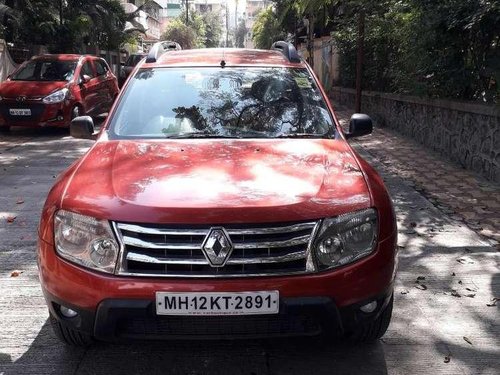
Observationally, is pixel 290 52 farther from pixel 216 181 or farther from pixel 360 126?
pixel 216 181

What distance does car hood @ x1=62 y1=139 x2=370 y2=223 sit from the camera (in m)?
2.69

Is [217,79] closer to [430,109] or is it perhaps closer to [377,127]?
[430,109]

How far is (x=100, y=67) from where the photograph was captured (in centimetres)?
1411

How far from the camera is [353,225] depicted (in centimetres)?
280

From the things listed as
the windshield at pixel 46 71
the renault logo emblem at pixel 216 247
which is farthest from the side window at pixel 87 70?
the renault logo emblem at pixel 216 247

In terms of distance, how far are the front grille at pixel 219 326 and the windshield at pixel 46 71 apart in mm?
10465

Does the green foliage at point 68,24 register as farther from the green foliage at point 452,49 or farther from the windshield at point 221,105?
the windshield at point 221,105

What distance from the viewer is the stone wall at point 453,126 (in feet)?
25.5

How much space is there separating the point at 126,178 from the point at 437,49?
7.14 meters

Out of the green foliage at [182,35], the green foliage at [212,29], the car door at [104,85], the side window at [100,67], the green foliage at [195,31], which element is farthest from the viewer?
the green foliage at [212,29]

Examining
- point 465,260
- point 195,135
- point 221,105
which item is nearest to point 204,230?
point 195,135

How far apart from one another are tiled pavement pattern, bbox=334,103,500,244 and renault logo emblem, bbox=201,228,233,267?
3.59 metres

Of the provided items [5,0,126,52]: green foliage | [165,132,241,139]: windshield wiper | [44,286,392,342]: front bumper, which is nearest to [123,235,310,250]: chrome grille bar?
[44,286,392,342]: front bumper

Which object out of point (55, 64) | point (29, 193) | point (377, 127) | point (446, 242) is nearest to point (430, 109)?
point (377, 127)
